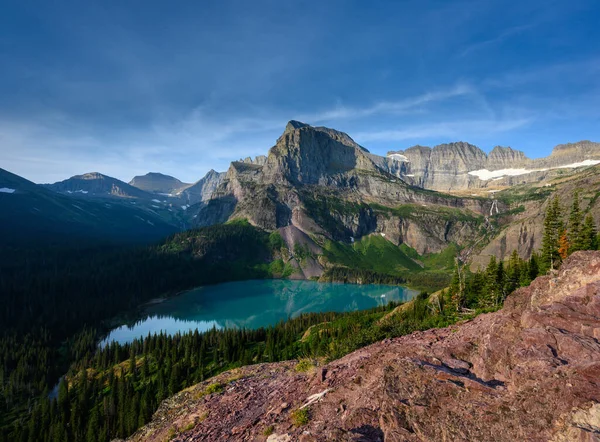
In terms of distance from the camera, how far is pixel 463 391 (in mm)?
14500

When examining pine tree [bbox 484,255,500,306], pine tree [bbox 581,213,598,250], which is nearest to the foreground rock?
pine tree [bbox 484,255,500,306]

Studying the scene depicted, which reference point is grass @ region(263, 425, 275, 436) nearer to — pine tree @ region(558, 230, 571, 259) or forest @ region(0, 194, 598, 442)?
forest @ region(0, 194, 598, 442)

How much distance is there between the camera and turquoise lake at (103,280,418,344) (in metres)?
139

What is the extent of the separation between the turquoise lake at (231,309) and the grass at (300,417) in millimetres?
124790

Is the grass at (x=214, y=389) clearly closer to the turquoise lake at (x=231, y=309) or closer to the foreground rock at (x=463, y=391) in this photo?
the foreground rock at (x=463, y=391)

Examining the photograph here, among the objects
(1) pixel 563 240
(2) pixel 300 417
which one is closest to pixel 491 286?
(1) pixel 563 240

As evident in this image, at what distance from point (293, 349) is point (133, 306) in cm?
11964

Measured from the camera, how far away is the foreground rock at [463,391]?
12.0 meters

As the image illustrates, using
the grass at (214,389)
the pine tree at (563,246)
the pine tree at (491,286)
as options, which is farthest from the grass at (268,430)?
the pine tree at (563,246)

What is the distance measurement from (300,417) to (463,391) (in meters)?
7.99

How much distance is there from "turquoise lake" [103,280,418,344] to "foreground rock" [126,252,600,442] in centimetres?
12158

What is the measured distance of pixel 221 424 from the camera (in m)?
22.2

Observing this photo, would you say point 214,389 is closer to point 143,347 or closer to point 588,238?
point 588,238

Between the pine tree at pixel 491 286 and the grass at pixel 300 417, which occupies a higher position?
the grass at pixel 300 417
